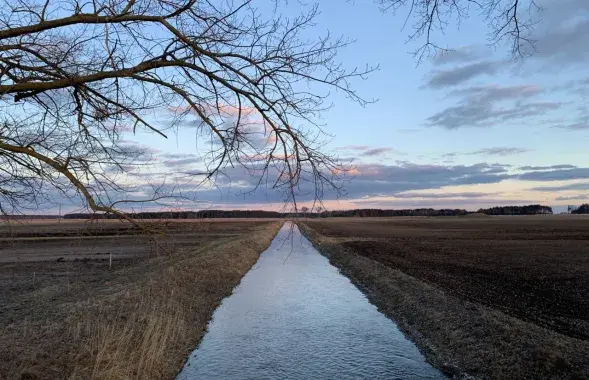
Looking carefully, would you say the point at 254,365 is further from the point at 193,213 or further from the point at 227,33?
the point at 227,33

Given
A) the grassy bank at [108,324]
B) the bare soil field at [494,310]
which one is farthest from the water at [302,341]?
the bare soil field at [494,310]

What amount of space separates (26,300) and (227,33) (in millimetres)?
15766

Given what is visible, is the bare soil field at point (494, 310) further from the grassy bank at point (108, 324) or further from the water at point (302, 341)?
the grassy bank at point (108, 324)

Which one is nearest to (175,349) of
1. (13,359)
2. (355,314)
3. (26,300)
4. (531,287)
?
(13,359)

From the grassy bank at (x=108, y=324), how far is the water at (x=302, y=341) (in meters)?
0.72

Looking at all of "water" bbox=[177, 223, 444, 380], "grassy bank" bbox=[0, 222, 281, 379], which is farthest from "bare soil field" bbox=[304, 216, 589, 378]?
"grassy bank" bbox=[0, 222, 281, 379]

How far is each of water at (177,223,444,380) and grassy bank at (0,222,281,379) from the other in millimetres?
717

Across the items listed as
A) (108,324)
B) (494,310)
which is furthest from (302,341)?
(494,310)

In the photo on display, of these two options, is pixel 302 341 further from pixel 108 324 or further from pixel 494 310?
pixel 494 310

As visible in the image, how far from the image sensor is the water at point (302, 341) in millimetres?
11047

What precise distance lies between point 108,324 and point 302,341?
5149 millimetres

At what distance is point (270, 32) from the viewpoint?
18.4 ft

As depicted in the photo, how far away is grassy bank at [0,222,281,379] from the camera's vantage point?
902cm

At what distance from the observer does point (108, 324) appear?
1177 centimetres
